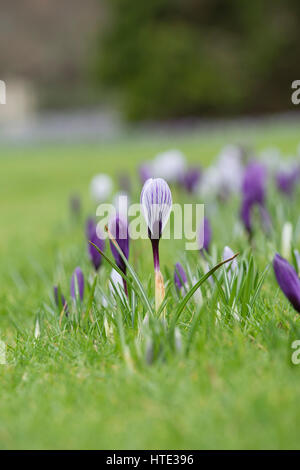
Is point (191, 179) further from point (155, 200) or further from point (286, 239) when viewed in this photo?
point (155, 200)

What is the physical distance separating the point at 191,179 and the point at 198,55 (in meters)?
25.4

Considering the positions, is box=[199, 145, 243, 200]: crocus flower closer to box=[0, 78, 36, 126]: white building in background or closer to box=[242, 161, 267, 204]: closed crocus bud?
box=[242, 161, 267, 204]: closed crocus bud

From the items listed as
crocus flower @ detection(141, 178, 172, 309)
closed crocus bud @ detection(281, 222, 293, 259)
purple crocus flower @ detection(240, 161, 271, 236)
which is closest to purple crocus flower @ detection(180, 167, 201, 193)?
purple crocus flower @ detection(240, 161, 271, 236)

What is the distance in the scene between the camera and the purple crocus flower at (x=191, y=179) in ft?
12.0

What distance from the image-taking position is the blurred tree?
27.8 meters

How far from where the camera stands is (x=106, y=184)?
3.70m

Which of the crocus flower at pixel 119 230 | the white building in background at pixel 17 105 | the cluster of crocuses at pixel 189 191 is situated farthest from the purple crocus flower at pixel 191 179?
the white building in background at pixel 17 105

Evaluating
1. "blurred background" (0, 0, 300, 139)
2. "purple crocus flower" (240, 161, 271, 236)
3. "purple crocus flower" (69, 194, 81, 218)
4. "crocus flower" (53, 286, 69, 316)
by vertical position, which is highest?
"blurred background" (0, 0, 300, 139)

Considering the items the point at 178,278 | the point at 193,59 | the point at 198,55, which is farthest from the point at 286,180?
the point at 198,55

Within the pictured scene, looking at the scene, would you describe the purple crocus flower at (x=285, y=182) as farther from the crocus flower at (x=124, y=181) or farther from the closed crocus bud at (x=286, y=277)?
the closed crocus bud at (x=286, y=277)

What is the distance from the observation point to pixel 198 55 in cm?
2777

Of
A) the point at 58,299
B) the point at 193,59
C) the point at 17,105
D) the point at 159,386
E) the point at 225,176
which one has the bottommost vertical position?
the point at 159,386

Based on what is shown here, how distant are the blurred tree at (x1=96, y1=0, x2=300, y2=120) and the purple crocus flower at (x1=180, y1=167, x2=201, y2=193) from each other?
24.7 m

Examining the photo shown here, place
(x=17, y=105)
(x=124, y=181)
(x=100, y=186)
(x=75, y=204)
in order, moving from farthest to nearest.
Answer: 1. (x=17, y=105)
2. (x=75, y=204)
3. (x=124, y=181)
4. (x=100, y=186)
